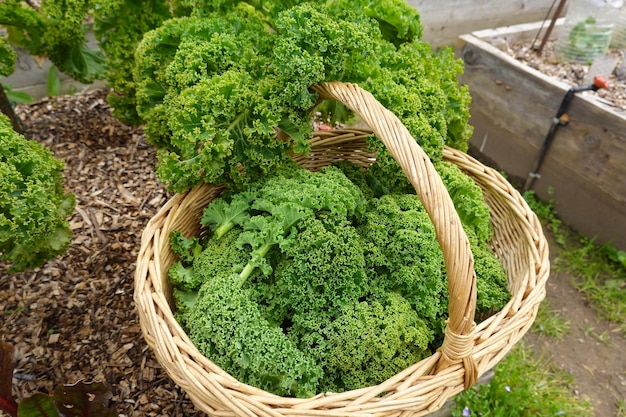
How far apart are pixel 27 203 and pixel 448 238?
154cm

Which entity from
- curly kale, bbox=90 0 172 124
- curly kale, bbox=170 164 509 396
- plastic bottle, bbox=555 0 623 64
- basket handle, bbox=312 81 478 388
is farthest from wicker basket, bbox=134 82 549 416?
plastic bottle, bbox=555 0 623 64

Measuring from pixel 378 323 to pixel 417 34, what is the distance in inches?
59.4

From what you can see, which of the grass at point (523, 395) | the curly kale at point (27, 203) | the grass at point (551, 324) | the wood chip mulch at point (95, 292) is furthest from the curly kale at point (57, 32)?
the grass at point (551, 324)

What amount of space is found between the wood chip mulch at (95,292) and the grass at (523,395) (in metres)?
1.49

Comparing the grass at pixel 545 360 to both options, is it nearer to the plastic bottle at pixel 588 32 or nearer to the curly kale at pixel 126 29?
the plastic bottle at pixel 588 32

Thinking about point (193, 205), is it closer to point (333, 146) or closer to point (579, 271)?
point (333, 146)

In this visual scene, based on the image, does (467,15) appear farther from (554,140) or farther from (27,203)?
(27,203)

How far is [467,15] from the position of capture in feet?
19.1

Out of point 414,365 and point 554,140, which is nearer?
point 414,365

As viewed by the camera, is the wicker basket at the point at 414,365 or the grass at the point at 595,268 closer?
the wicker basket at the point at 414,365

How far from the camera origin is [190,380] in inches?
55.4

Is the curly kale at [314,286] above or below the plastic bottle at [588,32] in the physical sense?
below

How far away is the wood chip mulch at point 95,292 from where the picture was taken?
7.40 feet

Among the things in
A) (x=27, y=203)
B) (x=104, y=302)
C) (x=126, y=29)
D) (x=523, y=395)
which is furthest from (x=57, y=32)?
(x=523, y=395)
